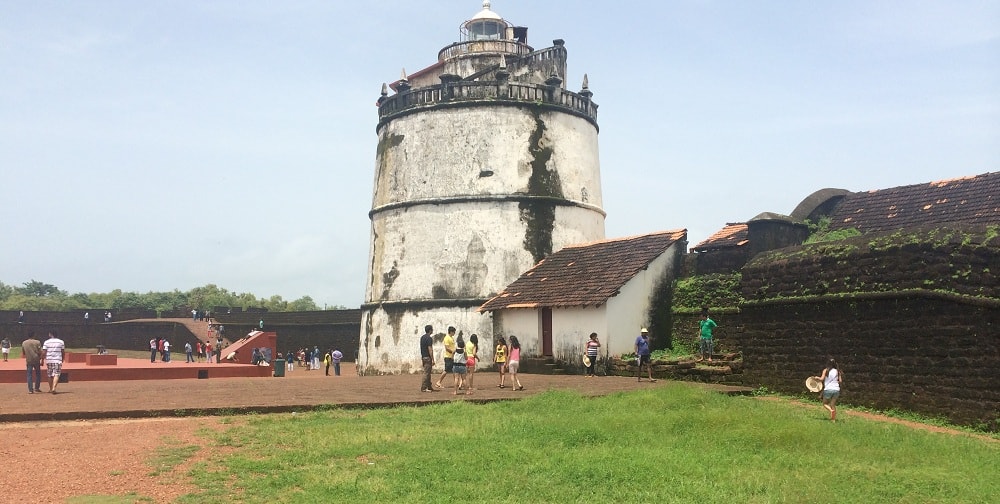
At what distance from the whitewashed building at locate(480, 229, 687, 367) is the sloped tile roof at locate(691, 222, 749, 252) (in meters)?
0.51

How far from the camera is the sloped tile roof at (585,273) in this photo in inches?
703

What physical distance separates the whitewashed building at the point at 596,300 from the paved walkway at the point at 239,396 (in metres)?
1.21

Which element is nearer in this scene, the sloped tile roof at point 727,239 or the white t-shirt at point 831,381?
the white t-shirt at point 831,381

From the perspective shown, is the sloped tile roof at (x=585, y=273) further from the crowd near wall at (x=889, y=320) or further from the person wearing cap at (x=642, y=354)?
the crowd near wall at (x=889, y=320)

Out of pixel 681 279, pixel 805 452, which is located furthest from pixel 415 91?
pixel 805 452

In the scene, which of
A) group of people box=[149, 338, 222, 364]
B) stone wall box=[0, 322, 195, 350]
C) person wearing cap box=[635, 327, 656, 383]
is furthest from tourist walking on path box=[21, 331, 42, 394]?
stone wall box=[0, 322, 195, 350]

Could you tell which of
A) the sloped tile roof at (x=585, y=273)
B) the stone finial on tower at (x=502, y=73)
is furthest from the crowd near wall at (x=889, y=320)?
the stone finial on tower at (x=502, y=73)

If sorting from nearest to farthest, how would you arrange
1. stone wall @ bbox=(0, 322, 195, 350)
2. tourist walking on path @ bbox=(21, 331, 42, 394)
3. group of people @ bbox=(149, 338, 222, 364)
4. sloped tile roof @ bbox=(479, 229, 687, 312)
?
tourist walking on path @ bbox=(21, 331, 42, 394) → sloped tile roof @ bbox=(479, 229, 687, 312) → group of people @ bbox=(149, 338, 222, 364) → stone wall @ bbox=(0, 322, 195, 350)

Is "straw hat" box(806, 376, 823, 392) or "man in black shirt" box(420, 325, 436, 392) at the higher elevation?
"man in black shirt" box(420, 325, 436, 392)

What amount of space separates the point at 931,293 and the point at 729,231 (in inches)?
318

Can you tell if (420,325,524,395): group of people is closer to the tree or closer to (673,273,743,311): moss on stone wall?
(673,273,743,311): moss on stone wall

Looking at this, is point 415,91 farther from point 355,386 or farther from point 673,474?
point 673,474

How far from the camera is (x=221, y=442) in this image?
8.73 metres

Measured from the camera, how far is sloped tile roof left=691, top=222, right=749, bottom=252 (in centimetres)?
1822
